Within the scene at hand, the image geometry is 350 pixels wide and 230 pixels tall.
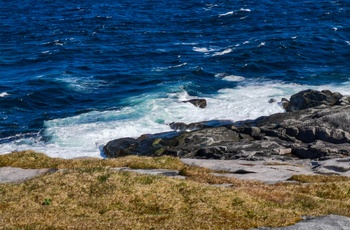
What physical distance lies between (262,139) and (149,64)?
123ft

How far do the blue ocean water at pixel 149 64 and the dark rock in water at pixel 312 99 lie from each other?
3154 millimetres

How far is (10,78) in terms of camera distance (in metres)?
80.9

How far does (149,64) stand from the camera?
284 feet

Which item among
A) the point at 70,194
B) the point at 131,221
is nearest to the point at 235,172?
the point at 70,194

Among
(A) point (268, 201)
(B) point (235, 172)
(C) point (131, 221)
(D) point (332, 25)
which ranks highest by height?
(C) point (131, 221)

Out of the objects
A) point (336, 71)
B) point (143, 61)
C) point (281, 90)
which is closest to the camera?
point (281, 90)

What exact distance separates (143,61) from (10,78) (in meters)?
19.0

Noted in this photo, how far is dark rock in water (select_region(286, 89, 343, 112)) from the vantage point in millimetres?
62228

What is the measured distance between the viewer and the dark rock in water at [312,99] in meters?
62.2

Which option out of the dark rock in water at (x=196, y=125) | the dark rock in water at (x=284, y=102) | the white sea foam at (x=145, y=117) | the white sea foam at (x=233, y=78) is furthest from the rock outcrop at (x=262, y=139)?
the white sea foam at (x=233, y=78)

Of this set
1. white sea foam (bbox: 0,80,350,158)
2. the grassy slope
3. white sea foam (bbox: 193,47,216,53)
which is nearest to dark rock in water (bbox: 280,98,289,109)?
white sea foam (bbox: 0,80,350,158)

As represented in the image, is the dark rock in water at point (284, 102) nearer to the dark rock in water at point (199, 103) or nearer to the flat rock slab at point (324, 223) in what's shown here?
the dark rock in water at point (199, 103)

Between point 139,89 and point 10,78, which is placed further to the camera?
point 10,78

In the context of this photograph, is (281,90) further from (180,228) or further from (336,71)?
(180,228)
